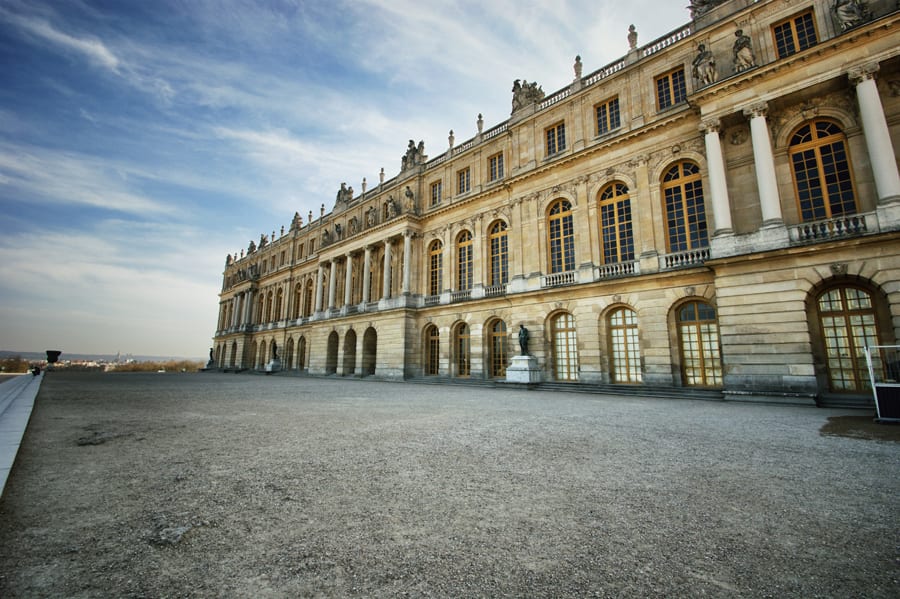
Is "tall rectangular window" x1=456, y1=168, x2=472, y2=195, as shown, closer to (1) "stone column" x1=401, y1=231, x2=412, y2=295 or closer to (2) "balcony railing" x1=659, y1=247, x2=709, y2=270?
(1) "stone column" x1=401, y1=231, x2=412, y2=295

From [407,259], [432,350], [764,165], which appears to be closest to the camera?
[764,165]

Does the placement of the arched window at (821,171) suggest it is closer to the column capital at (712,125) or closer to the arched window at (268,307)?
the column capital at (712,125)

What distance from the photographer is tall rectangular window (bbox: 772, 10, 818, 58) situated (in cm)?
1466

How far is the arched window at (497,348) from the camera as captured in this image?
22.6 metres

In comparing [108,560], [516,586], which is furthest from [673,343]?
[108,560]

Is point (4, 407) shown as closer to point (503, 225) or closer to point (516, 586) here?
point (516, 586)

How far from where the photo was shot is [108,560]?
2240mm

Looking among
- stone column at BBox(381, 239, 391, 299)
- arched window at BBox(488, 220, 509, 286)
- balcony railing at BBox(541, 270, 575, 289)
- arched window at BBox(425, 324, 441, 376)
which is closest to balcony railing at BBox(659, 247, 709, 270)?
balcony railing at BBox(541, 270, 575, 289)

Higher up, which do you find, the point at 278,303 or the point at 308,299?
the point at 278,303

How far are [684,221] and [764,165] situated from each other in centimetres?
344

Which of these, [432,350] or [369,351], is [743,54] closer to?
[432,350]

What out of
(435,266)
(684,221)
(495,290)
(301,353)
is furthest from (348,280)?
(684,221)

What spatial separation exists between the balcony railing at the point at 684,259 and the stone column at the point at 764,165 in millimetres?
2327

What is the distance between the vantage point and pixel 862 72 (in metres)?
12.6
